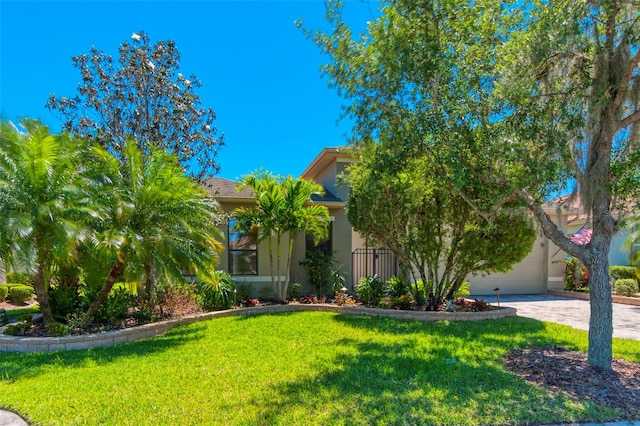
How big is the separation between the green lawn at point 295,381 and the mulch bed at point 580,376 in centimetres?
25

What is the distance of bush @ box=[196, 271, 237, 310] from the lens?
1013 centimetres

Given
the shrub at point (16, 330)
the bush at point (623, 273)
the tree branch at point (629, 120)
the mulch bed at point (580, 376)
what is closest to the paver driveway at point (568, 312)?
the bush at point (623, 273)

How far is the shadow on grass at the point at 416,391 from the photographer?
4066mm

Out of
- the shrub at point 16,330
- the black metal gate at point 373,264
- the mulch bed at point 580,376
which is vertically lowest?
the mulch bed at point 580,376

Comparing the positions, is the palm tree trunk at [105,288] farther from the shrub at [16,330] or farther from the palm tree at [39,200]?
the shrub at [16,330]

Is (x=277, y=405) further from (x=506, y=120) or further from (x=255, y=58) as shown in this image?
(x=255, y=58)

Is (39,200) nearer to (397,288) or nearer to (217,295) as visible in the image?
(217,295)

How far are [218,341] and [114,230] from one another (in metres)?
2.97

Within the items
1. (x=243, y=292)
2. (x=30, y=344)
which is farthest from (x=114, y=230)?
(x=243, y=292)

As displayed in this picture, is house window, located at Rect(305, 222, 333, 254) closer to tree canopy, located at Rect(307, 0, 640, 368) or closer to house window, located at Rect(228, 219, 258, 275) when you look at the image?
house window, located at Rect(228, 219, 258, 275)

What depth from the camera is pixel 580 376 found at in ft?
17.1

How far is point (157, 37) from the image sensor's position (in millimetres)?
10570

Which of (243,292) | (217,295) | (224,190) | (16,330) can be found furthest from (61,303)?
(224,190)

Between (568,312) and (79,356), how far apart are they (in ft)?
41.6
